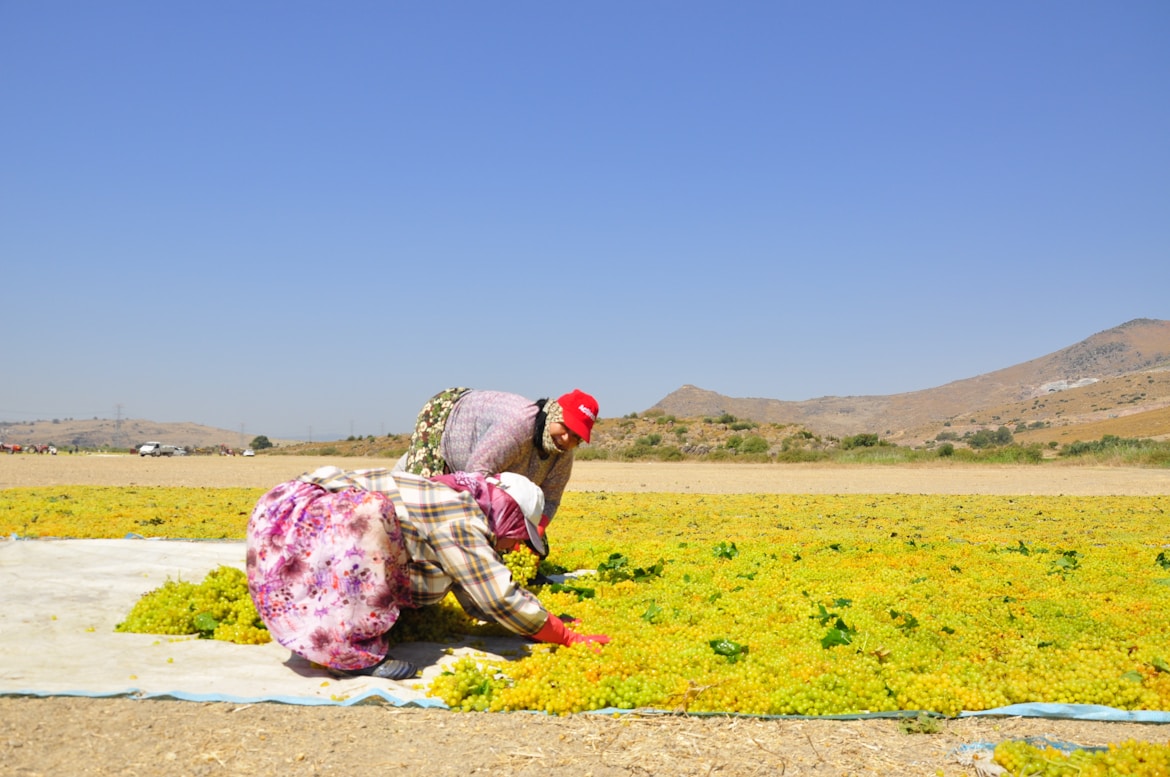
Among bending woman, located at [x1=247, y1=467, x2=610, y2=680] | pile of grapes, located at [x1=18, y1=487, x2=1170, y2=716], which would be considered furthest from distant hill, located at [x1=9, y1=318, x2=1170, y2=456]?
bending woman, located at [x1=247, y1=467, x2=610, y2=680]

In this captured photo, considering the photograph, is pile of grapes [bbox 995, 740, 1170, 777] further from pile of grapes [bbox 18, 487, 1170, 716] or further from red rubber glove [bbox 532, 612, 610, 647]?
red rubber glove [bbox 532, 612, 610, 647]

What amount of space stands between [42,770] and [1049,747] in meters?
4.22

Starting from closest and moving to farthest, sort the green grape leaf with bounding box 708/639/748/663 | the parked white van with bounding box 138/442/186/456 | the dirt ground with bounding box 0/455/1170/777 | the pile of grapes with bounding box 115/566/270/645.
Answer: the dirt ground with bounding box 0/455/1170/777, the green grape leaf with bounding box 708/639/748/663, the pile of grapes with bounding box 115/566/270/645, the parked white van with bounding box 138/442/186/456

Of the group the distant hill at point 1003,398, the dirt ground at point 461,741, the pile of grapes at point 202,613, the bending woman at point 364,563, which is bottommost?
the dirt ground at point 461,741

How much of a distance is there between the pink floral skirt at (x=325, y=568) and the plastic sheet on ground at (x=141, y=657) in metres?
0.24

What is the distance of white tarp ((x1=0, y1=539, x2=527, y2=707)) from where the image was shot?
4.50m

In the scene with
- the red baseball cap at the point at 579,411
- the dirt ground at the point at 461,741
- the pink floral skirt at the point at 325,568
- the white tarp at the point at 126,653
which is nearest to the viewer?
the dirt ground at the point at 461,741

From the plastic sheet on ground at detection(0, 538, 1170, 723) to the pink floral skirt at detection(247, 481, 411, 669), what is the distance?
0.80 ft

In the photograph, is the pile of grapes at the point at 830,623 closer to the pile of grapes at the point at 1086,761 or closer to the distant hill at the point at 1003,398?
the pile of grapes at the point at 1086,761

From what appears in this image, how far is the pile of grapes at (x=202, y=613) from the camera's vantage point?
5598mm

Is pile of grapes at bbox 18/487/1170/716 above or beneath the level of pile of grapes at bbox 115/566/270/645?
beneath

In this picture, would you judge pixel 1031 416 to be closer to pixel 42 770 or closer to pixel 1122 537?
pixel 1122 537

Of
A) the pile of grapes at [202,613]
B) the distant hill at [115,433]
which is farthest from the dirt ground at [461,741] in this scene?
the distant hill at [115,433]

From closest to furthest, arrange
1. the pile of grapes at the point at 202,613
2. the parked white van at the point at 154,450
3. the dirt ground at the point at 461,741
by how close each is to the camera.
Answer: the dirt ground at the point at 461,741
the pile of grapes at the point at 202,613
the parked white van at the point at 154,450
